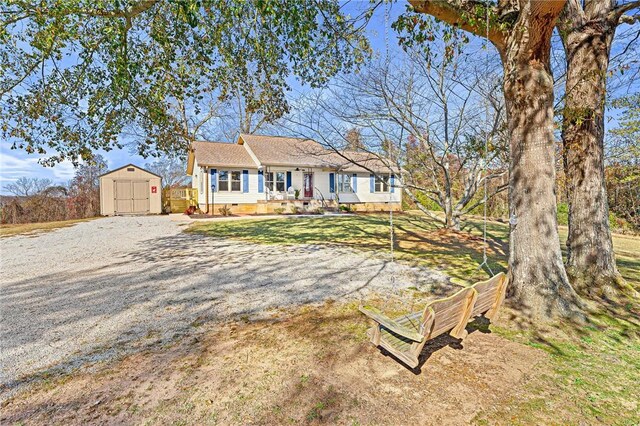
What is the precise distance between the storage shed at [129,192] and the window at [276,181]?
7477mm

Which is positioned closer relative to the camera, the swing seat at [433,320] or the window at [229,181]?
the swing seat at [433,320]

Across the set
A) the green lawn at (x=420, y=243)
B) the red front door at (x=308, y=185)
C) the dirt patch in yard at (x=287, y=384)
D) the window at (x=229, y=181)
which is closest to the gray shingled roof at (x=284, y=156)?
the red front door at (x=308, y=185)

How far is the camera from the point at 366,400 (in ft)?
7.48

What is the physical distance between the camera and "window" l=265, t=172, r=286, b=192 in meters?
20.3

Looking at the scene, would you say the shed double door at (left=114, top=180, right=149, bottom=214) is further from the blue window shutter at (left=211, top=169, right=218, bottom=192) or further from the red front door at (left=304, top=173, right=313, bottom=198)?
the red front door at (left=304, top=173, right=313, bottom=198)

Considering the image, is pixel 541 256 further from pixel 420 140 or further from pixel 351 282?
pixel 420 140

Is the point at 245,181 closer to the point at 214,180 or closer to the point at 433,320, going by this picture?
the point at 214,180

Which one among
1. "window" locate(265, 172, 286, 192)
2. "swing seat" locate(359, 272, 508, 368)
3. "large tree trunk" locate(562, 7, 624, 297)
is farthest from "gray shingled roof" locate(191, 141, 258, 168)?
"swing seat" locate(359, 272, 508, 368)

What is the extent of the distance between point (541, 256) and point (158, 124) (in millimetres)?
7382

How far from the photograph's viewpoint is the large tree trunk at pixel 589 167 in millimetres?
4383

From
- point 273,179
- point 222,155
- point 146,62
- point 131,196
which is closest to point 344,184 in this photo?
point 273,179

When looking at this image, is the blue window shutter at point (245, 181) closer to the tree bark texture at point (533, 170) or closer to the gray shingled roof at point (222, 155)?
the gray shingled roof at point (222, 155)

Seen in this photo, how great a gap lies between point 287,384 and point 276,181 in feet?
61.0

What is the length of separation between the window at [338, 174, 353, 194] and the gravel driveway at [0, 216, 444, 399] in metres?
14.1
